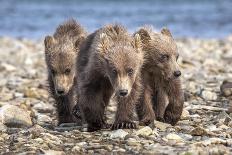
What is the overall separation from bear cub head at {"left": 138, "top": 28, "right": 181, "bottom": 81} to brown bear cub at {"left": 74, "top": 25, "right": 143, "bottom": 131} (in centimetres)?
60

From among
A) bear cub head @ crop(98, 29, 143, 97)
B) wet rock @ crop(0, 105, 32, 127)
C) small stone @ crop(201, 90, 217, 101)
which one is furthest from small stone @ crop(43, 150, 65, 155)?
small stone @ crop(201, 90, 217, 101)

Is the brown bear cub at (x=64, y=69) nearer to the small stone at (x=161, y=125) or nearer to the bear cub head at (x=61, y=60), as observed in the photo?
the bear cub head at (x=61, y=60)

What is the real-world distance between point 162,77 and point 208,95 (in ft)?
8.13

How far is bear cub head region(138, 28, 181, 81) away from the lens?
8.94m

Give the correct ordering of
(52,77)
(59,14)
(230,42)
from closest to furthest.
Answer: (52,77) < (230,42) < (59,14)

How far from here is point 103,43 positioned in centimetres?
810

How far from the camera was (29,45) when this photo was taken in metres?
24.3

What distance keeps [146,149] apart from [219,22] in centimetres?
3145

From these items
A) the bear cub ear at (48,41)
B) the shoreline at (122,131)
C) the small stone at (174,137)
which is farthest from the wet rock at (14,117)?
the small stone at (174,137)

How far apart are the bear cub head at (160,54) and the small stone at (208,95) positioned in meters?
2.22

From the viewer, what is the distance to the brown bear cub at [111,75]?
799 centimetres

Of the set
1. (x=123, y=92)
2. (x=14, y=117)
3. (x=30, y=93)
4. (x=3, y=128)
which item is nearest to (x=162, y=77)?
(x=123, y=92)

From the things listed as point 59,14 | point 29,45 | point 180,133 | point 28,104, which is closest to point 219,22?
point 59,14

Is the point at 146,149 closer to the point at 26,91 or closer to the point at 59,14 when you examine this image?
the point at 26,91
